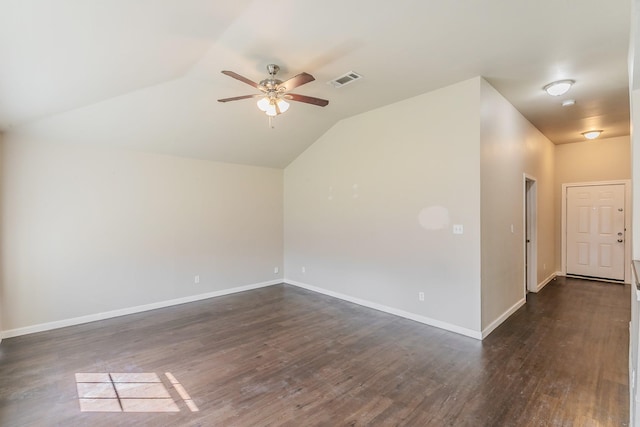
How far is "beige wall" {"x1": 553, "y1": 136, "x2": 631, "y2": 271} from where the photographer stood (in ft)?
19.6

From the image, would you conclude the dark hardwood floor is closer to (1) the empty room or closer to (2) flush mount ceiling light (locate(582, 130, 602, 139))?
(1) the empty room

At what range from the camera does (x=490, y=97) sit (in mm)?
3736

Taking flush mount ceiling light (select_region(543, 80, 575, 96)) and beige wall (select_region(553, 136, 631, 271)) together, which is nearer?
flush mount ceiling light (select_region(543, 80, 575, 96))

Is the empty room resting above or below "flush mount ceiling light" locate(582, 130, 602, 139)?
below

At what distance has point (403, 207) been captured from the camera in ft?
14.0

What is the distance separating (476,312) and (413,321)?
851mm

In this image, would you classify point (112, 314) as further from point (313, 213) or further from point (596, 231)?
point (596, 231)

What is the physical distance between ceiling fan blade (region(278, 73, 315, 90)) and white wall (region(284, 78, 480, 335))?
207 cm

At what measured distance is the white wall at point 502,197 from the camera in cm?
365

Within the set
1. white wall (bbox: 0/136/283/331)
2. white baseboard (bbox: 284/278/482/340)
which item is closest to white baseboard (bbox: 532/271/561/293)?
white baseboard (bbox: 284/278/482/340)

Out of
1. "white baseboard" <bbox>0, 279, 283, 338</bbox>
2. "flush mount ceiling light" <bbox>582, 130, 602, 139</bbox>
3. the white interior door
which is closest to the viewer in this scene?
"white baseboard" <bbox>0, 279, 283, 338</bbox>

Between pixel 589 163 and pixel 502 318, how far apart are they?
4.70m

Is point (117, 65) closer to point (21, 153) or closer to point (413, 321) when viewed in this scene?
point (21, 153)

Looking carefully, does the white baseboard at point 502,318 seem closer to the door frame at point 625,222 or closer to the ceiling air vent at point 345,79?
the door frame at point 625,222
